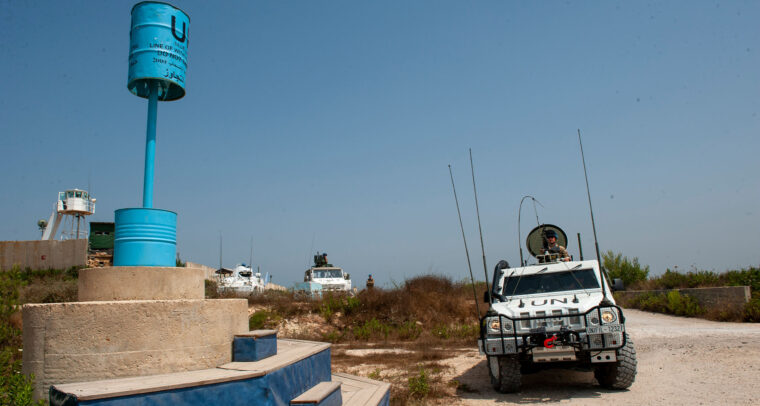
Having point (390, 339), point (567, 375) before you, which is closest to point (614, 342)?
point (567, 375)

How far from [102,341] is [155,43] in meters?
2.84

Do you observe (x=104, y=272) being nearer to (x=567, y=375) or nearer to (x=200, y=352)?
(x=200, y=352)

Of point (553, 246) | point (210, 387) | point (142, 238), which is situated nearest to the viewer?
point (210, 387)

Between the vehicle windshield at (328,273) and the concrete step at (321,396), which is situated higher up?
the vehicle windshield at (328,273)

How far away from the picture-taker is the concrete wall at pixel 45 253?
94.9ft

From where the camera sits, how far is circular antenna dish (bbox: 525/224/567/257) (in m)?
9.64

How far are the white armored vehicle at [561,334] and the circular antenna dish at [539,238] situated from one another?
5.24 feet

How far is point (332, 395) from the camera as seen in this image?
15.0 ft

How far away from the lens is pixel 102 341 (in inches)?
151

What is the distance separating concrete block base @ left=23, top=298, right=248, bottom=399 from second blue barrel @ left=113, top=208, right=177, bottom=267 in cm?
70

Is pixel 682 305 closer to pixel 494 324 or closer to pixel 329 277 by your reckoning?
pixel 494 324

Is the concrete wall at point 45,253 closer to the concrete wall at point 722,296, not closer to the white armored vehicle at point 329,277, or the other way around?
the white armored vehicle at point 329,277

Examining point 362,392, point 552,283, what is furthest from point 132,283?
point 552,283

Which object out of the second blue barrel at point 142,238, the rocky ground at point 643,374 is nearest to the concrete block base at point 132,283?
the second blue barrel at point 142,238
